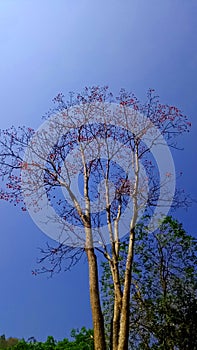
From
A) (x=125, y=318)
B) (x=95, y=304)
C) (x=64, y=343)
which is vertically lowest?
(x=125, y=318)

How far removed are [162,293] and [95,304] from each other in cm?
241

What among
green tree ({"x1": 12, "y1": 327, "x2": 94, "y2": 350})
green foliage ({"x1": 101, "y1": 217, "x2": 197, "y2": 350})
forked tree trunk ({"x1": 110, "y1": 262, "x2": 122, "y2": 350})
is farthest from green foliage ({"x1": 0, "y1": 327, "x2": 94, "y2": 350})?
forked tree trunk ({"x1": 110, "y1": 262, "x2": 122, "y2": 350})

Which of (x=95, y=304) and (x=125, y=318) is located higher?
(x=95, y=304)

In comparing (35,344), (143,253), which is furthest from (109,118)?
(35,344)

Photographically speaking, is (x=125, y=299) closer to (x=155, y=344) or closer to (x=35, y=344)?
(x=155, y=344)

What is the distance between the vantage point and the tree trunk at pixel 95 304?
4.99 meters

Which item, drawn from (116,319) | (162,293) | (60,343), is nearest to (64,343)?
(60,343)

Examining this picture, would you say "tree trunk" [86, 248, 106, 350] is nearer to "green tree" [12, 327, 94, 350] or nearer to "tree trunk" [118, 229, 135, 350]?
"tree trunk" [118, 229, 135, 350]

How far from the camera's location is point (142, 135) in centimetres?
653

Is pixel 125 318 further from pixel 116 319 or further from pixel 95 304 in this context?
pixel 95 304

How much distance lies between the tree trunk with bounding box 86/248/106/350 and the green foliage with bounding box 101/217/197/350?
1.80 metres

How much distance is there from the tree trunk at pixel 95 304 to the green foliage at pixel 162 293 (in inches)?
70.9

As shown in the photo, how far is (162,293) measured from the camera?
7223mm

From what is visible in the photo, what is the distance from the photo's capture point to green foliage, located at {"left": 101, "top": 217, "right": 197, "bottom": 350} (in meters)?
6.72
